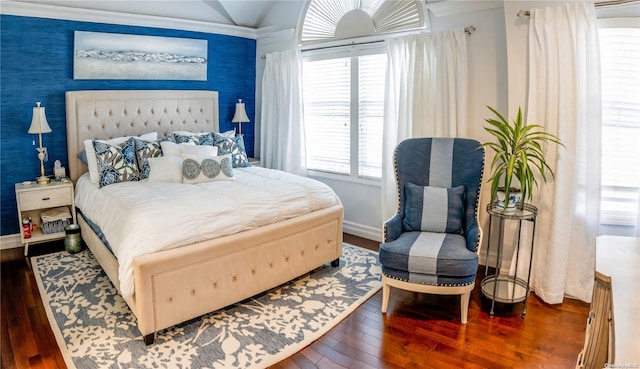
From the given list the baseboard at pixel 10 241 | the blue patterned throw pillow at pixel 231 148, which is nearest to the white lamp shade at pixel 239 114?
the blue patterned throw pillow at pixel 231 148

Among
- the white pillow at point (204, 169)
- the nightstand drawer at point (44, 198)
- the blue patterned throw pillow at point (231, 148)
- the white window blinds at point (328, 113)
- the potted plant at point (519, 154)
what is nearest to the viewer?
the potted plant at point (519, 154)

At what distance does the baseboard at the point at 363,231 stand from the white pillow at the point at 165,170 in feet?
6.54

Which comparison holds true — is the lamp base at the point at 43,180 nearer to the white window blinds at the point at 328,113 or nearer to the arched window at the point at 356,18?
the white window blinds at the point at 328,113

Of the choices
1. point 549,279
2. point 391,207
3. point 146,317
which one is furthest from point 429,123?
point 146,317

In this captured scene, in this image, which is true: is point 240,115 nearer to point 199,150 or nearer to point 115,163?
point 199,150

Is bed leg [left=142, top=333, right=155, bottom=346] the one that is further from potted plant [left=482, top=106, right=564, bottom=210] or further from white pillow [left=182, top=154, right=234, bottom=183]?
potted plant [left=482, top=106, right=564, bottom=210]

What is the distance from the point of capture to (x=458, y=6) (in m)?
3.76

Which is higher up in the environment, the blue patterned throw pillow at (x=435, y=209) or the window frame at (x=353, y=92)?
the window frame at (x=353, y=92)

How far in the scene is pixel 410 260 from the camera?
2908 millimetres

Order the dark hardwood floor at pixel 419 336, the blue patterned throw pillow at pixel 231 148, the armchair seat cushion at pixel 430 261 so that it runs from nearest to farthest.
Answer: the dark hardwood floor at pixel 419 336, the armchair seat cushion at pixel 430 261, the blue patterned throw pillow at pixel 231 148

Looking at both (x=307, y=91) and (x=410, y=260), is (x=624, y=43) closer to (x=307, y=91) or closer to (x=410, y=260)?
(x=410, y=260)

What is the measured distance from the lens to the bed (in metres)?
2.67

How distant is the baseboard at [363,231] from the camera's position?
4.69m

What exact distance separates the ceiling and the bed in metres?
0.86
